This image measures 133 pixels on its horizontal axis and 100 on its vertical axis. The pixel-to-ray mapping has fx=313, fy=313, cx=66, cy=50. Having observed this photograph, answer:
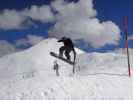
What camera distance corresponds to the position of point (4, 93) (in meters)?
22.7

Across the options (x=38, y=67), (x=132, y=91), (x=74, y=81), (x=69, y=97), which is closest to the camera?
(x=69, y=97)

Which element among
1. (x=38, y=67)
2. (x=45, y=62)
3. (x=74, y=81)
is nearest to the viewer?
(x=74, y=81)

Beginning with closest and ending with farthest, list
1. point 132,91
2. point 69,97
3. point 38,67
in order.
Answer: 1. point 69,97
2. point 132,91
3. point 38,67

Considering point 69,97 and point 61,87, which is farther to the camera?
point 61,87

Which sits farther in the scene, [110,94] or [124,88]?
[124,88]

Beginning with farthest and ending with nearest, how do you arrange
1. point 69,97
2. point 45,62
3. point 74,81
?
point 45,62, point 74,81, point 69,97

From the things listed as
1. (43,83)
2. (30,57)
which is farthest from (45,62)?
(43,83)

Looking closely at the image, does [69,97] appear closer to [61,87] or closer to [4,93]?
[61,87]

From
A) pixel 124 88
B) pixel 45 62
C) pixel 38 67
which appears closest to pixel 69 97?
pixel 124 88

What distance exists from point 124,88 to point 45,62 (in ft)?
518

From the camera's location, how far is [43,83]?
23.8 meters

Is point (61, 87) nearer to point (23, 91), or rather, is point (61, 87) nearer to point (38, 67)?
point (23, 91)

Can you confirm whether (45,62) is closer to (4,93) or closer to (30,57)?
(30,57)

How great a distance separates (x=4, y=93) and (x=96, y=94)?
6.74m
